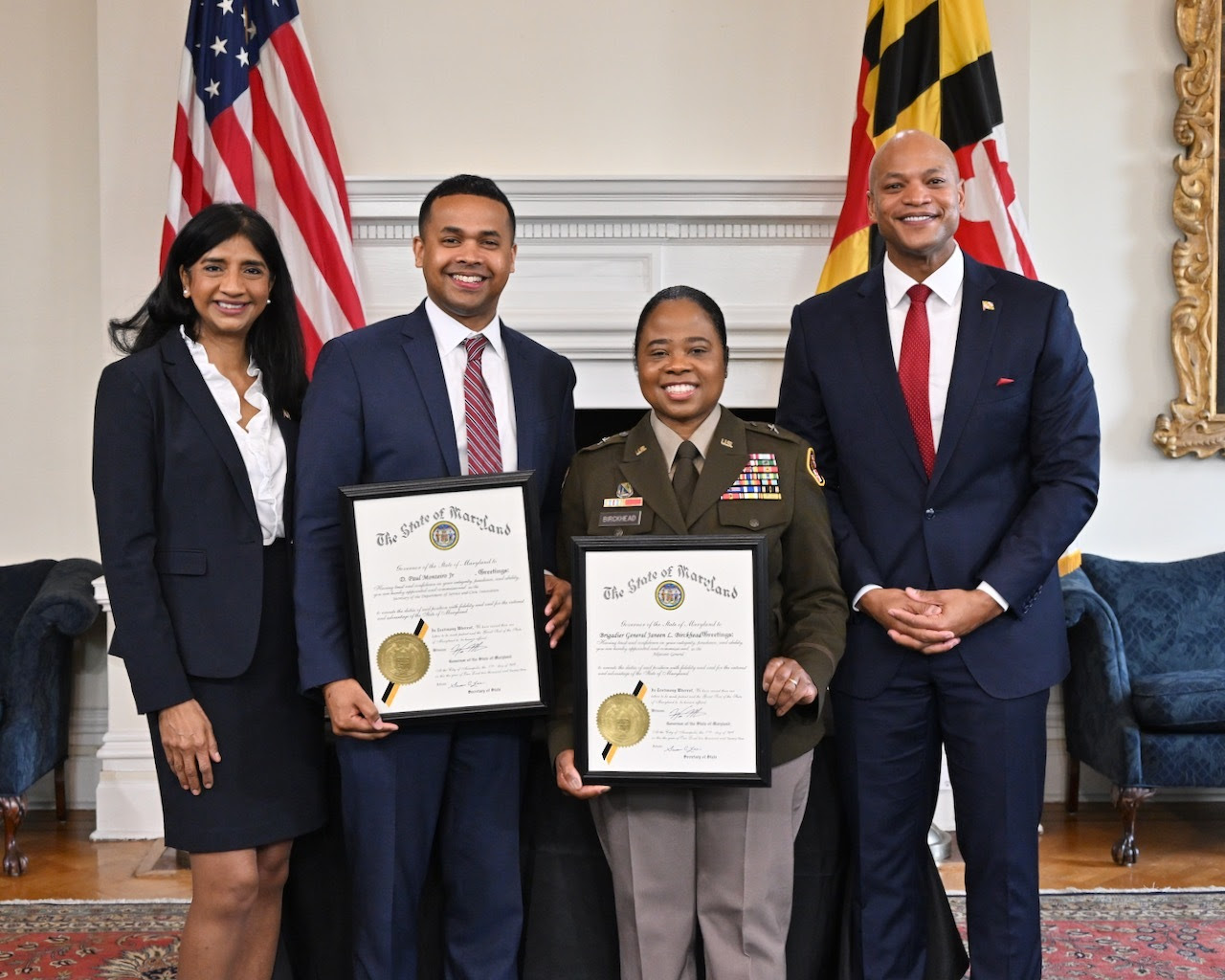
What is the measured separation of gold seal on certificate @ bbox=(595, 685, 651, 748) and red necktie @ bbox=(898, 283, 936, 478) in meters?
0.69

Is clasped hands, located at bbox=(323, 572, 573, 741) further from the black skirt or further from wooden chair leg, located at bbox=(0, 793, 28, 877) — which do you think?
wooden chair leg, located at bbox=(0, 793, 28, 877)

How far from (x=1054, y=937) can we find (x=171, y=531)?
2430mm

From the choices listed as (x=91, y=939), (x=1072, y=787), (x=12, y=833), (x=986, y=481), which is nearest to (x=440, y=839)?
(x=986, y=481)

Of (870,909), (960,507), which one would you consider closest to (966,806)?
(870,909)

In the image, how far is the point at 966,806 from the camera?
2.16 m

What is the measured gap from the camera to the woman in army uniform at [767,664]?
1965 mm

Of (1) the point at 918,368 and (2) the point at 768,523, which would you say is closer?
(2) the point at 768,523

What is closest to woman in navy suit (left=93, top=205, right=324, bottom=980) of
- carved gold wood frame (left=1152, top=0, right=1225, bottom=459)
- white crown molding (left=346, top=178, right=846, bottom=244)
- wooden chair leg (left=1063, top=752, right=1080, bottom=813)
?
white crown molding (left=346, top=178, right=846, bottom=244)

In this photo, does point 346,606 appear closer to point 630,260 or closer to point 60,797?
point 630,260

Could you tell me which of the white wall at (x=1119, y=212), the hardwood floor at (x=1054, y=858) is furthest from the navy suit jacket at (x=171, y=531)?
the white wall at (x=1119, y=212)

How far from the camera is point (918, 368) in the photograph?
7.22ft

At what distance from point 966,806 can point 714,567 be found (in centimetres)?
70

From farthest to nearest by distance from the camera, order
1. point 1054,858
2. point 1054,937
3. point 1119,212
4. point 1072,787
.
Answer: point 1119,212
point 1072,787
point 1054,858
point 1054,937

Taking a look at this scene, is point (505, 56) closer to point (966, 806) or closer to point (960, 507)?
point (960, 507)
